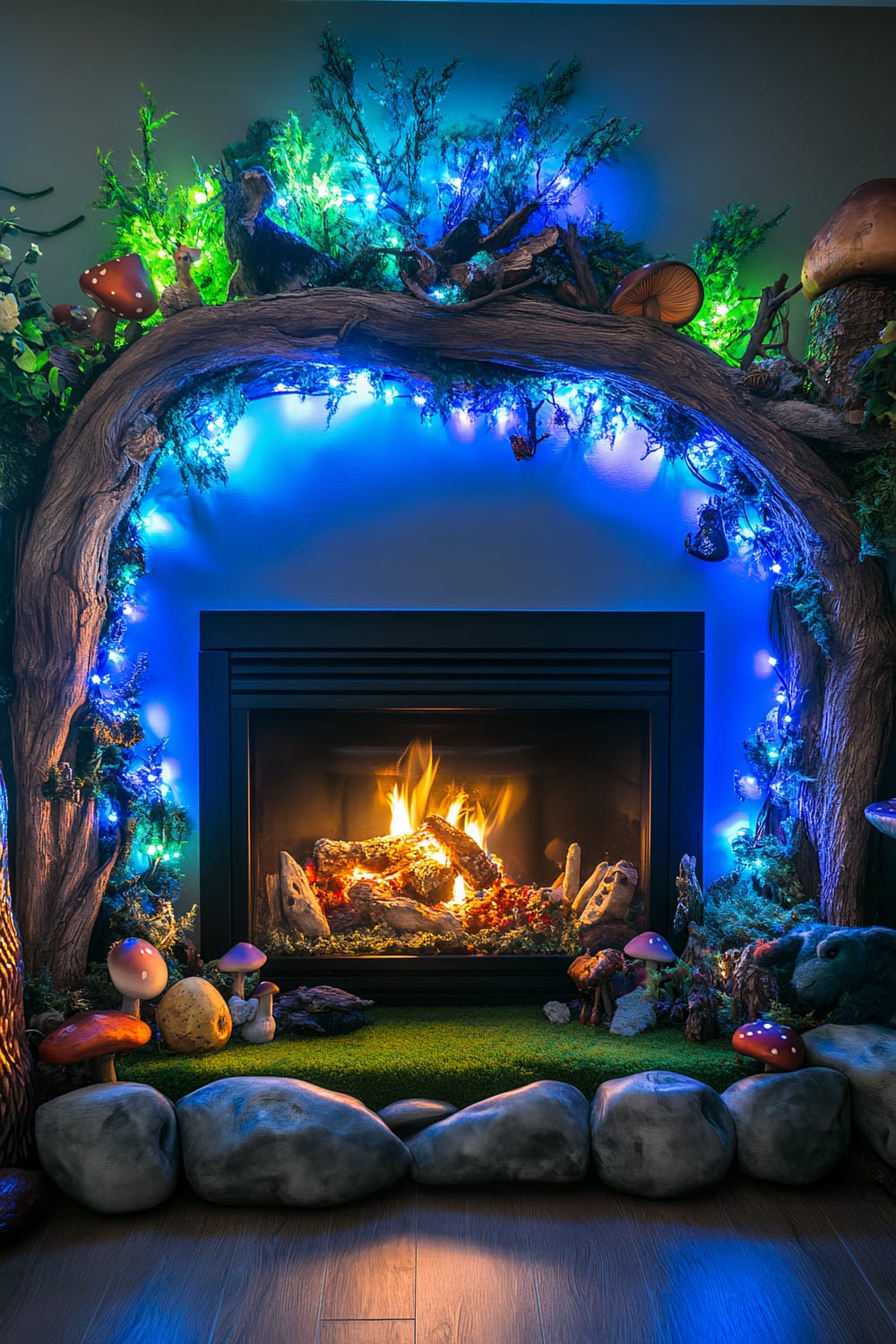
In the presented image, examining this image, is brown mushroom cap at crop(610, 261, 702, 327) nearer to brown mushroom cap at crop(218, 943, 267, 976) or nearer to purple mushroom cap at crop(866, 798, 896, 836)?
purple mushroom cap at crop(866, 798, 896, 836)

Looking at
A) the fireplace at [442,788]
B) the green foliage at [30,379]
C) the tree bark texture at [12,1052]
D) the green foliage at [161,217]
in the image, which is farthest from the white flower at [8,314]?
the tree bark texture at [12,1052]

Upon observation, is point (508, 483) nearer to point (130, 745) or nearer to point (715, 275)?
point (715, 275)

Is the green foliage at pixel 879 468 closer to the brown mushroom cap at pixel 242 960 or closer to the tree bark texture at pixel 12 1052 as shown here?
the brown mushroom cap at pixel 242 960

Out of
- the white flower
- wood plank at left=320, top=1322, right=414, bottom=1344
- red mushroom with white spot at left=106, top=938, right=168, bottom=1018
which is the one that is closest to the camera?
wood plank at left=320, top=1322, right=414, bottom=1344

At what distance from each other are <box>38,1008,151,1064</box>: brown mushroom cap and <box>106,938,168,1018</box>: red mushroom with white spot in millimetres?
66

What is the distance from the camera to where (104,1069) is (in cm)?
200

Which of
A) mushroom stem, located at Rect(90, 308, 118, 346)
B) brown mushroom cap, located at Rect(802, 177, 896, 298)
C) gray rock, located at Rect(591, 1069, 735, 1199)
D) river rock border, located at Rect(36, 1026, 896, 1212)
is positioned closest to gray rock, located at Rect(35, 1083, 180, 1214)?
river rock border, located at Rect(36, 1026, 896, 1212)

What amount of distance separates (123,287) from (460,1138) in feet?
7.10

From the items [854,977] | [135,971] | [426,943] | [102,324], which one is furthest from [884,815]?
[102,324]

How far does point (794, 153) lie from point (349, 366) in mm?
1399

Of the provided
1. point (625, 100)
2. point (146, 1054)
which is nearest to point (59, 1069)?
point (146, 1054)

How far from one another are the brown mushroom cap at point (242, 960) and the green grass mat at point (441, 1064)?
19 centimetres

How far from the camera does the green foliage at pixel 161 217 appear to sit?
2.23 meters

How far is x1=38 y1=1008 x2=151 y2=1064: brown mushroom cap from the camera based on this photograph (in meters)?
1.89
